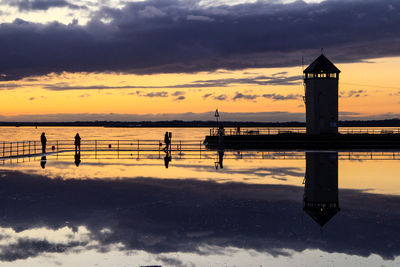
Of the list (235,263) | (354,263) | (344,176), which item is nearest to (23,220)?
(235,263)

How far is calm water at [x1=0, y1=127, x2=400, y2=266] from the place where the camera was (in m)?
9.29

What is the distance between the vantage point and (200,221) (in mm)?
12414

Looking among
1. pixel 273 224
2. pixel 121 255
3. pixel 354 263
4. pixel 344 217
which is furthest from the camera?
pixel 344 217

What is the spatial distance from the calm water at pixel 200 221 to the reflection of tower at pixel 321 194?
36 mm

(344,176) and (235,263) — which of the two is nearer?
(235,263)

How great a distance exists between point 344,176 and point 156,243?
15.2 meters

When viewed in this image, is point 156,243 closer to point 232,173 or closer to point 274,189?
point 274,189

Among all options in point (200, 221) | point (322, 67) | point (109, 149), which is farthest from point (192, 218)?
point (322, 67)

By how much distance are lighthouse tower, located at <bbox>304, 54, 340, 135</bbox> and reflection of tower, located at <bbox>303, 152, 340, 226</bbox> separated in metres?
30.5

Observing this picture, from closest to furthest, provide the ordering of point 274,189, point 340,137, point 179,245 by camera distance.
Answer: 1. point 179,245
2. point 274,189
3. point 340,137

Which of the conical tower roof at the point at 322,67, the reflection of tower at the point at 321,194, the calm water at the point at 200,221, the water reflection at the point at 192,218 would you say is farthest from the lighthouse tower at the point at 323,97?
the water reflection at the point at 192,218

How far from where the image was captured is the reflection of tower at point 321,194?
44.4ft

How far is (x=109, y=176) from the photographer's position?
923 inches

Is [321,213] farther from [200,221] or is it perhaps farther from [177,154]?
[177,154]
